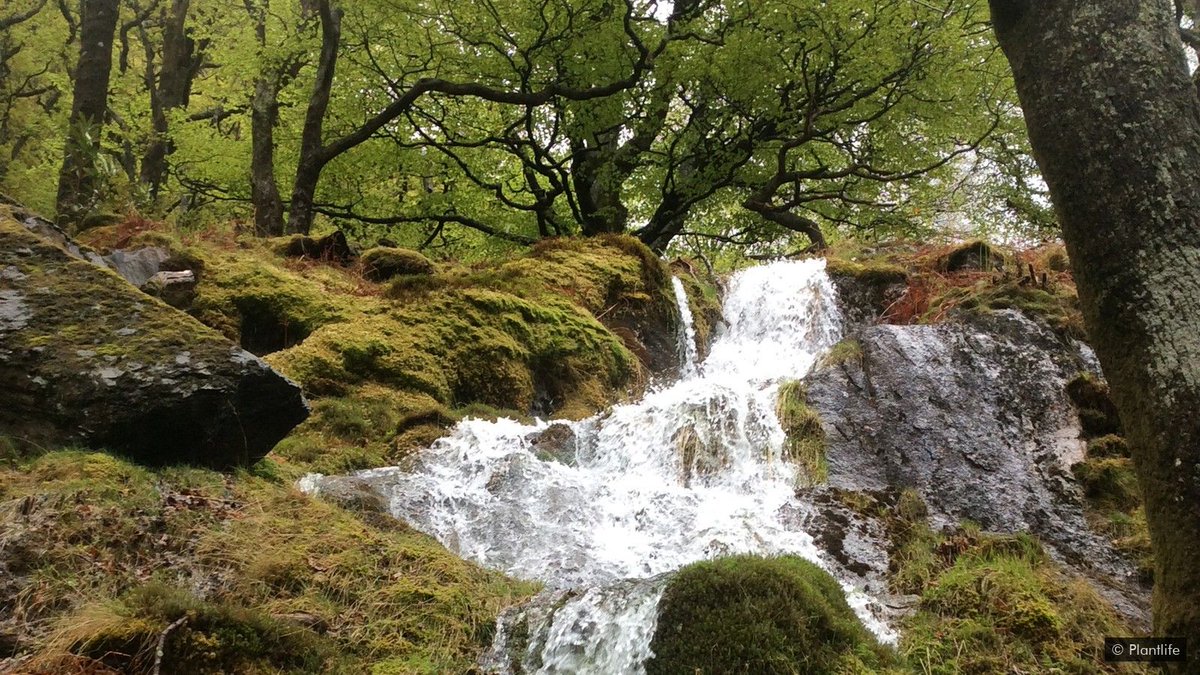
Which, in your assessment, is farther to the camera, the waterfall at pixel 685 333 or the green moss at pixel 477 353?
the waterfall at pixel 685 333

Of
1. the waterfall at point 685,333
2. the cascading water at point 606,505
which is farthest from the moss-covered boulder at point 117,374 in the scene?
the waterfall at point 685,333

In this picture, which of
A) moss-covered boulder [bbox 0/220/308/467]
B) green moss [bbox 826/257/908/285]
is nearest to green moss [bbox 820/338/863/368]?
green moss [bbox 826/257/908/285]

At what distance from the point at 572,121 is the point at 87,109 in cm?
647

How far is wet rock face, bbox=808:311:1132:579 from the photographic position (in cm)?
595

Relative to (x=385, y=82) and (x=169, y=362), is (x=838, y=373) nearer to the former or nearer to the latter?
(x=169, y=362)

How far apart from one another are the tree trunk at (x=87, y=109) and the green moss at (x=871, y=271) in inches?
379

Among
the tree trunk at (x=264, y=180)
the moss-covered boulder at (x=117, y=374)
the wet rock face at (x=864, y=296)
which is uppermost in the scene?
the tree trunk at (x=264, y=180)

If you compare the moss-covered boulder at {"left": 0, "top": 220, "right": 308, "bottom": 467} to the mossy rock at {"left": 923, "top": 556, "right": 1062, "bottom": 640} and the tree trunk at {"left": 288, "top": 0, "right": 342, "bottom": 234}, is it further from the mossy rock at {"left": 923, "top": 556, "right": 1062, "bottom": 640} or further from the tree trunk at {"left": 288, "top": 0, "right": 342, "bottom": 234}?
the tree trunk at {"left": 288, "top": 0, "right": 342, "bottom": 234}

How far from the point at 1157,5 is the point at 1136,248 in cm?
110

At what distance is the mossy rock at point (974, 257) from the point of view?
10.1 metres

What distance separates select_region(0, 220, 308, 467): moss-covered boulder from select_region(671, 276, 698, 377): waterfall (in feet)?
18.9

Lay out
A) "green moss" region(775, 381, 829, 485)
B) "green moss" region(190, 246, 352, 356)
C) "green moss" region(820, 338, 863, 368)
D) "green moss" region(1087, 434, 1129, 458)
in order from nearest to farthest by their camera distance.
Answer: "green moss" region(1087, 434, 1129, 458) → "green moss" region(775, 381, 829, 485) → "green moss" region(190, 246, 352, 356) → "green moss" region(820, 338, 863, 368)

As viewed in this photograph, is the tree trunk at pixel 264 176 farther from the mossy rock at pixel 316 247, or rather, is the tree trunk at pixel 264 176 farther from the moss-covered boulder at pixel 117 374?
the moss-covered boulder at pixel 117 374

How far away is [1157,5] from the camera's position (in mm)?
3117
